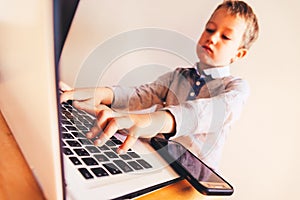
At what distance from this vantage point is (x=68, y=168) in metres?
0.34

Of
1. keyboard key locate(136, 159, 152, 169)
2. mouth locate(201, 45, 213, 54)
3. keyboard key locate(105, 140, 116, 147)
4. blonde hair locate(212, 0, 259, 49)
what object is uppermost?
blonde hair locate(212, 0, 259, 49)

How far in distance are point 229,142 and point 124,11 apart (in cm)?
39

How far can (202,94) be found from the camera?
60 centimetres

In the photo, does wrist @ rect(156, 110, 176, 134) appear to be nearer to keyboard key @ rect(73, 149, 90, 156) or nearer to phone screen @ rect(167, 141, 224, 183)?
phone screen @ rect(167, 141, 224, 183)

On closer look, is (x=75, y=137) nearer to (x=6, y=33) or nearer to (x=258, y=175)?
(x=6, y=33)

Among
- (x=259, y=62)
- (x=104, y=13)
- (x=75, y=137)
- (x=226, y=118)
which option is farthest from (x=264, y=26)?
(x=75, y=137)

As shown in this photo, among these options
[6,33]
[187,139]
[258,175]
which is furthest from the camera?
[258,175]

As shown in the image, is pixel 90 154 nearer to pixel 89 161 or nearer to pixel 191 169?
pixel 89 161

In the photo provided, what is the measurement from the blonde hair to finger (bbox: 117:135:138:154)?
0.99 feet

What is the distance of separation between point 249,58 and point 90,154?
1.35 feet

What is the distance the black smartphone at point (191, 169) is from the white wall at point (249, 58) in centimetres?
20

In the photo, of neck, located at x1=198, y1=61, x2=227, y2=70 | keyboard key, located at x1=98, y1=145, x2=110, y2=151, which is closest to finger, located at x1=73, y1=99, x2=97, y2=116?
keyboard key, located at x1=98, y1=145, x2=110, y2=151

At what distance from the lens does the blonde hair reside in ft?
1.86

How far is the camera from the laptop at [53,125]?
0.66 ft
